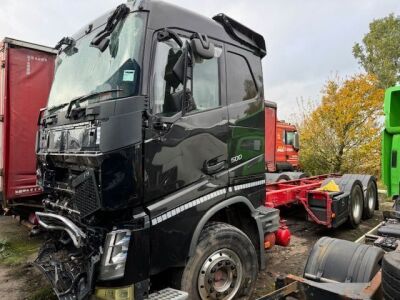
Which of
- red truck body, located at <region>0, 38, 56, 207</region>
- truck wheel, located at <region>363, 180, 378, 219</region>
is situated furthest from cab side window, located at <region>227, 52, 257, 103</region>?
truck wheel, located at <region>363, 180, 378, 219</region>

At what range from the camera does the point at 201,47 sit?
3.16m

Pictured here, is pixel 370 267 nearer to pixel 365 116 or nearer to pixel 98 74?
pixel 98 74

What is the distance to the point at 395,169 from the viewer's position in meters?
4.46

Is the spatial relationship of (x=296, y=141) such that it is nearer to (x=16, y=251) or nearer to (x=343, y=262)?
(x=16, y=251)

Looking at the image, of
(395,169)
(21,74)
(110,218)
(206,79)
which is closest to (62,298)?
(110,218)

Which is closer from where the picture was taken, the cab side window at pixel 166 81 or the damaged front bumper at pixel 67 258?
the damaged front bumper at pixel 67 258

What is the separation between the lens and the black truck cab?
2846 mm

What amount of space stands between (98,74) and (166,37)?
74 centimetres

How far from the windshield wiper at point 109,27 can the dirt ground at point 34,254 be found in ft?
10.0

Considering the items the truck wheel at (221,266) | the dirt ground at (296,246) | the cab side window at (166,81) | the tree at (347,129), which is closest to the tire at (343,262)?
the truck wheel at (221,266)

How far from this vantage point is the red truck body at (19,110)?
6.10 metres

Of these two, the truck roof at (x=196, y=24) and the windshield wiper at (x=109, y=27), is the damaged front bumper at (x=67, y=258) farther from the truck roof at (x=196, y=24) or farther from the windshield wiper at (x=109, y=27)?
the truck roof at (x=196, y=24)

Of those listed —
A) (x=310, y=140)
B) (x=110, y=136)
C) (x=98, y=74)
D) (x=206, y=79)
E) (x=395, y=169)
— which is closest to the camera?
(x=110, y=136)

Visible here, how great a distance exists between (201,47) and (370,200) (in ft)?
21.9
